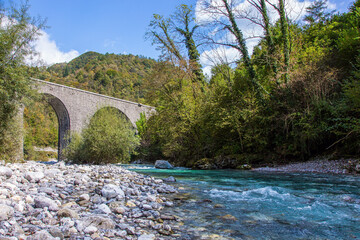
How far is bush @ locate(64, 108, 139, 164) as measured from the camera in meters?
14.5

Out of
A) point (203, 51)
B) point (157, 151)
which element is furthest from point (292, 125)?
point (157, 151)

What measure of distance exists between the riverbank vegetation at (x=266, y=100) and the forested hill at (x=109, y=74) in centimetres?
2287

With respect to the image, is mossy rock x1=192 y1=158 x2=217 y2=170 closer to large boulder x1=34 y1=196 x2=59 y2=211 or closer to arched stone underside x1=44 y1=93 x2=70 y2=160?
large boulder x1=34 y1=196 x2=59 y2=211

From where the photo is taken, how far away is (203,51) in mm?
14227

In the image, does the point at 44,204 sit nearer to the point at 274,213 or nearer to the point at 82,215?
the point at 82,215

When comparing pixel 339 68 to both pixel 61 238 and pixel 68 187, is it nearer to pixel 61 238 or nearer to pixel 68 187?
pixel 68 187

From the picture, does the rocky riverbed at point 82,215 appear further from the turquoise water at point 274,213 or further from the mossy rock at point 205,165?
the mossy rock at point 205,165

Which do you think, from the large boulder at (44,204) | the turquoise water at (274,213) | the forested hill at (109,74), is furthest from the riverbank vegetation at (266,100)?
the forested hill at (109,74)

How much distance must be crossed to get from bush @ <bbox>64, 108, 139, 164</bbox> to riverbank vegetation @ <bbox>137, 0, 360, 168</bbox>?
216 centimetres

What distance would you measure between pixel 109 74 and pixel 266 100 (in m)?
44.4

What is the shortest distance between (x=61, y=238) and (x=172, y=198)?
2121 mm

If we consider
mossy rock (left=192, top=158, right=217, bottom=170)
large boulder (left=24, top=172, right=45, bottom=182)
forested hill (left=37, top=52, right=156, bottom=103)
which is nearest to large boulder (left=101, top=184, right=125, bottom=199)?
large boulder (left=24, top=172, right=45, bottom=182)

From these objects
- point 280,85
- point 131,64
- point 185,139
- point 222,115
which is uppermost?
point 131,64

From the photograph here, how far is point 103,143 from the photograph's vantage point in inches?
568
